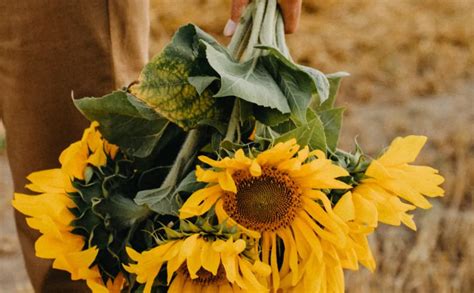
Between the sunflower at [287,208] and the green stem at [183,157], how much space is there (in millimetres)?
74

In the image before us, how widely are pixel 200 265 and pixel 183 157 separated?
6.8 inches

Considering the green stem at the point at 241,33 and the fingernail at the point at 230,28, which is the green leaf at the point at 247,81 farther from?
the fingernail at the point at 230,28

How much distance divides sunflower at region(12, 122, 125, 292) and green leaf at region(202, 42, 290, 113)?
0.19m

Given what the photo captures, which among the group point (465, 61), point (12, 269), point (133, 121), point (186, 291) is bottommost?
point (12, 269)

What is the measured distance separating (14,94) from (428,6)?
278 cm

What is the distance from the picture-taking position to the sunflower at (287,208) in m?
0.88

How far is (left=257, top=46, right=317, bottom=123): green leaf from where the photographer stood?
3.18ft

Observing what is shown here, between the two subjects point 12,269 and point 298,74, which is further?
point 12,269

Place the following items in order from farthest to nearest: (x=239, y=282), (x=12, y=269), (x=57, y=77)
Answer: (x=12, y=269), (x=57, y=77), (x=239, y=282)

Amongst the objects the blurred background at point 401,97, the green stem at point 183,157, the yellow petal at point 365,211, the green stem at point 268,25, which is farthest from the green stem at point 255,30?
the blurred background at point 401,97

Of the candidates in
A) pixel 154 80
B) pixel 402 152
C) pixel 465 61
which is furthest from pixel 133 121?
pixel 465 61

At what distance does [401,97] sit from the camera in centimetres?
298

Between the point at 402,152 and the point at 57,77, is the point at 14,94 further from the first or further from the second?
the point at 402,152

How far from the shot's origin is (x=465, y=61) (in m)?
3.21
